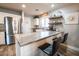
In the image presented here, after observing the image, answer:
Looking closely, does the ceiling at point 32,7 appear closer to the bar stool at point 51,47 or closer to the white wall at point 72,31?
the white wall at point 72,31

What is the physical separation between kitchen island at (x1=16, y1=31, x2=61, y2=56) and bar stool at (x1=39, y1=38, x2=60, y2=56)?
0.07m

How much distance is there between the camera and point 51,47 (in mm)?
1696

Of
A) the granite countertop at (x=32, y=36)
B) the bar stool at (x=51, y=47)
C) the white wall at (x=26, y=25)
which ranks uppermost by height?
the white wall at (x=26, y=25)

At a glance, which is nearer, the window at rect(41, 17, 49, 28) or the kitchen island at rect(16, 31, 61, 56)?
the kitchen island at rect(16, 31, 61, 56)

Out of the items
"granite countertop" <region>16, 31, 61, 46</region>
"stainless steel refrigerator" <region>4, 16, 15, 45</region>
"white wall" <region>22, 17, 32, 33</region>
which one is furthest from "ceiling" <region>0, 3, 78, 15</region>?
"granite countertop" <region>16, 31, 61, 46</region>

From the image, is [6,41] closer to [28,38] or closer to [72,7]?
[28,38]

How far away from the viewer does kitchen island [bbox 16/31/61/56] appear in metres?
1.61

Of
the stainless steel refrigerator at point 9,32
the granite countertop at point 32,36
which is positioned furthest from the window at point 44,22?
the stainless steel refrigerator at point 9,32

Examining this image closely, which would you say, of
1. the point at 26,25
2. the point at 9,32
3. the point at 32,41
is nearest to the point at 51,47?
the point at 32,41

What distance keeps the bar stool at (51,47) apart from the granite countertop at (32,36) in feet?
0.47

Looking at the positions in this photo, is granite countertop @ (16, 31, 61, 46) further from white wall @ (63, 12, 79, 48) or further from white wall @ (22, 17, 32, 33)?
white wall @ (63, 12, 79, 48)

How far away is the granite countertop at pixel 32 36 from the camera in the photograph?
165 centimetres

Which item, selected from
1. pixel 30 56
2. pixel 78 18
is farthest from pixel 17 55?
pixel 78 18

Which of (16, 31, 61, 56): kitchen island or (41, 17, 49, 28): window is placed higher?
(41, 17, 49, 28): window
